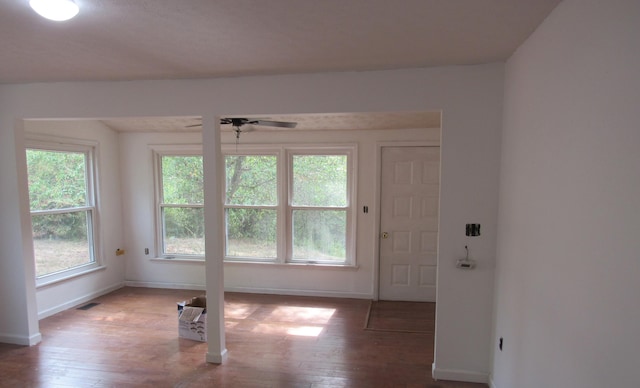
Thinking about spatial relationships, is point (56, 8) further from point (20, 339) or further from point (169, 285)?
point (169, 285)

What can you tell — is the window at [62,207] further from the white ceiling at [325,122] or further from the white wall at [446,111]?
the white wall at [446,111]

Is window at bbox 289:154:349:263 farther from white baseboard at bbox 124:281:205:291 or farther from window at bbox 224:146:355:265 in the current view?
white baseboard at bbox 124:281:205:291

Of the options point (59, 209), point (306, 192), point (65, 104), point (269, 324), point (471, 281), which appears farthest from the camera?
point (306, 192)

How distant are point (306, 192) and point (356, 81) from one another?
2.27m

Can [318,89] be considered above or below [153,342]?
above

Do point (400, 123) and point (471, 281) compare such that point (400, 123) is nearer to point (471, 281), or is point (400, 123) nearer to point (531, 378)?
point (471, 281)

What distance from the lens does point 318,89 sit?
105 inches

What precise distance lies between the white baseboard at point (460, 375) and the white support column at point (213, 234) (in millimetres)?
1839

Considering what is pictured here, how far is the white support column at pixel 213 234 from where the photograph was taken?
112 inches

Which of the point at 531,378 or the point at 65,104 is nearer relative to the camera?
the point at 531,378

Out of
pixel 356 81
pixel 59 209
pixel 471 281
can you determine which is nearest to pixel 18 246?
pixel 59 209

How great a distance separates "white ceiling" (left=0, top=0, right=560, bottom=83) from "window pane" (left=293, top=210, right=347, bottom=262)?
94.5 inches

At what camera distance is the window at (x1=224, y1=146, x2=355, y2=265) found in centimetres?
458

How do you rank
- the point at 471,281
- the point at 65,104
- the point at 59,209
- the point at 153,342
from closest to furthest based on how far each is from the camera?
the point at 471,281
the point at 65,104
the point at 153,342
the point at 59,209
